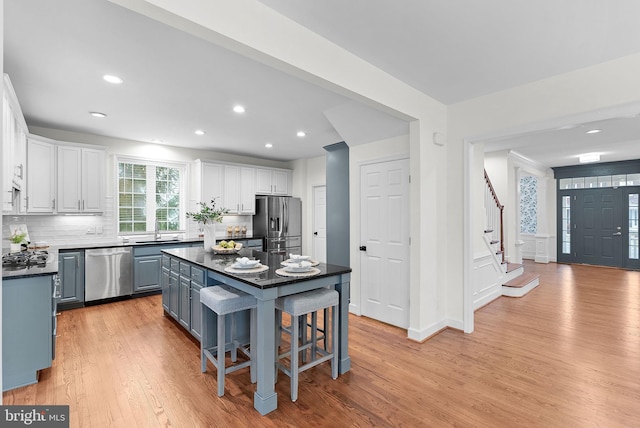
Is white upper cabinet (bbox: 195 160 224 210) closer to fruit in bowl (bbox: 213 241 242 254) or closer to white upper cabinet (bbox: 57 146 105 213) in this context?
white upper cabinet (bbox: 57 146 105 213)

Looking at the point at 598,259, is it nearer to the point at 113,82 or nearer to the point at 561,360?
the point at 561,360

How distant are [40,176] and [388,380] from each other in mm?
5088

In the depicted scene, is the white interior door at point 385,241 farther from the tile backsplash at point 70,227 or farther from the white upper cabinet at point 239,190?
the tile backsplash at point 70,227

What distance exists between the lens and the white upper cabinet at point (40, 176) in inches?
162

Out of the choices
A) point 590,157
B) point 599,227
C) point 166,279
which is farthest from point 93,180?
point 599,227

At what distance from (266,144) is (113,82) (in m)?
2.90

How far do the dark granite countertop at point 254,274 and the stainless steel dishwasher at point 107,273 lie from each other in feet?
5.12

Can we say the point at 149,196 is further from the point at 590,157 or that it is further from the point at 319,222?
the point at 590,157

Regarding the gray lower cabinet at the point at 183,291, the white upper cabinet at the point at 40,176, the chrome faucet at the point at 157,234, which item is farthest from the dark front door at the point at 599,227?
the white upper cabinet at the point at 40,176

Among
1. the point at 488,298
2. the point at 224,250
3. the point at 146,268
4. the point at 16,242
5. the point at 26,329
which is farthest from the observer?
the point at 146,268

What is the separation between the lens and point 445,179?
3678 millimetres

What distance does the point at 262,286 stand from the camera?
217 cm

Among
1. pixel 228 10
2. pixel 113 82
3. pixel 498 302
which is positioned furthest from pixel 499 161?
pixel 113 82

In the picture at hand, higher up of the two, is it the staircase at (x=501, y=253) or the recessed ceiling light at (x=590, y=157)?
the recessed ceiling light at (x=590, y=157)
